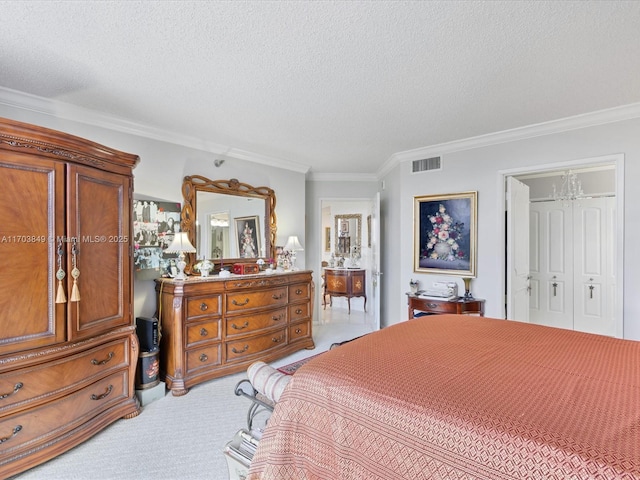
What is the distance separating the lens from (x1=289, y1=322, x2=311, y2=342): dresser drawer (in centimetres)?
404

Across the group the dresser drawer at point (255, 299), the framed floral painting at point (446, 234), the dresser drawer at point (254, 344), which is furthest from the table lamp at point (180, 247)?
the framed floral painting at point (446, 234)

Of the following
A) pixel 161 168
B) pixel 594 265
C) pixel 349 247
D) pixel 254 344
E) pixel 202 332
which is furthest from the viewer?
pixel 349 247

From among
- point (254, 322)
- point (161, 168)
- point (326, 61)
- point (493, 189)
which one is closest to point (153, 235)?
point (161, 168)

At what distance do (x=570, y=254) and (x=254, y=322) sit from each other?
4491 millimetres

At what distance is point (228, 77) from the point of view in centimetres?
228

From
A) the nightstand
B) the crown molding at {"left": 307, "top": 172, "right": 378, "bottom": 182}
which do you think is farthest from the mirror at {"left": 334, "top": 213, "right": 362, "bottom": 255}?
the nightstand

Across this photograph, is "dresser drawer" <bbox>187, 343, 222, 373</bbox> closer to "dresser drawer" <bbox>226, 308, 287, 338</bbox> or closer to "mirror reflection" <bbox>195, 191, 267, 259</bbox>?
"dresser drawer" <bbox>226, 308, 287, 338</bbox>

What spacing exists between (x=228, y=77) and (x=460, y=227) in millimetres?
2968

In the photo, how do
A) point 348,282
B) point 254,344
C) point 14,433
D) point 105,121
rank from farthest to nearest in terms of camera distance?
point 348,282
point 254,344
point 105,121
point 14,433

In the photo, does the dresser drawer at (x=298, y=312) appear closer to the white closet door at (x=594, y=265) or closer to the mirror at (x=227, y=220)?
the mirror at (x=227, y=220)

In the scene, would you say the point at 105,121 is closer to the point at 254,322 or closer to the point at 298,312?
the point at 254,322

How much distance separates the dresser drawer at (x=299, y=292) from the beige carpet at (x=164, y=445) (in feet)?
4.48

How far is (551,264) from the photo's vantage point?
4.72 meters

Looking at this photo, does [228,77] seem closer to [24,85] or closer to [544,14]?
[24,85]
